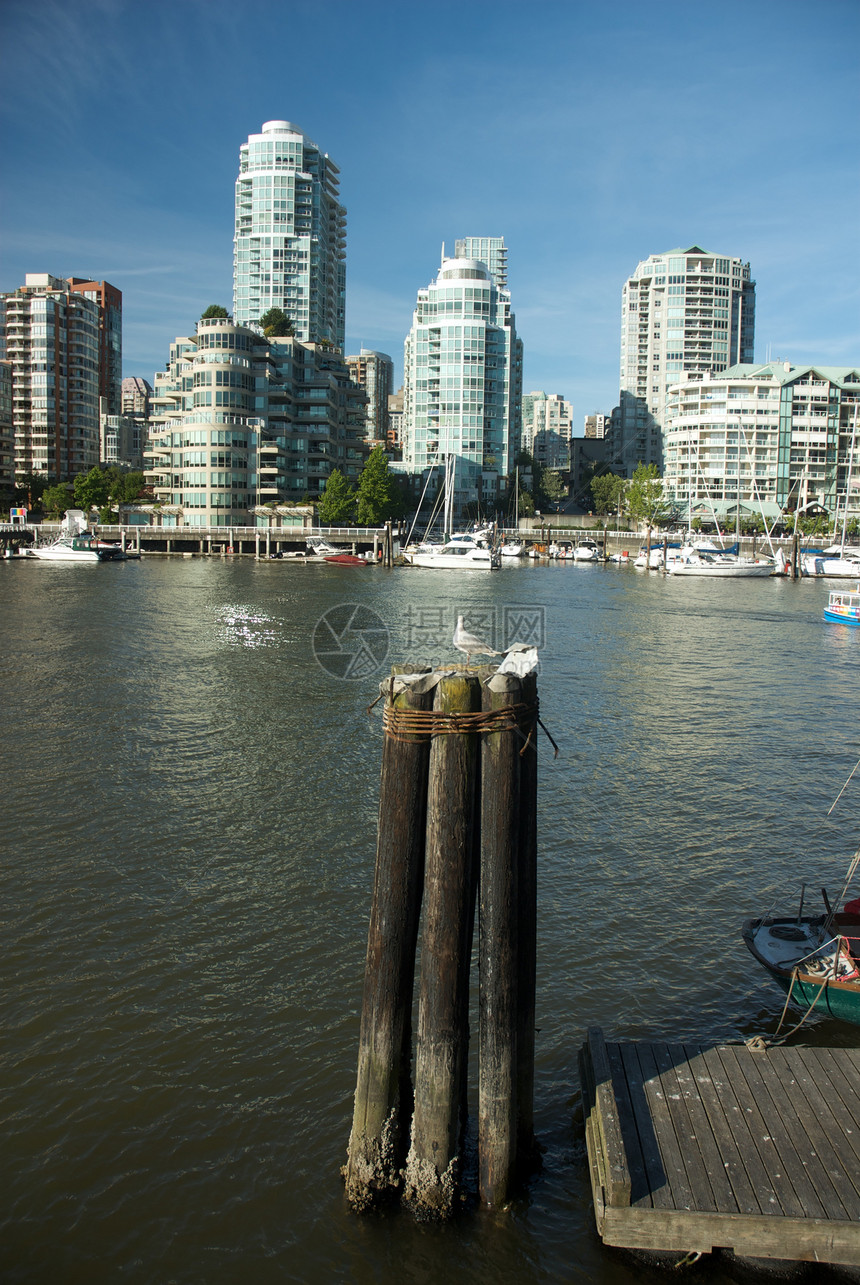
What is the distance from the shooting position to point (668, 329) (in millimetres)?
167875

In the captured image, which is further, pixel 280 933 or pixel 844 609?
pixel 844 609

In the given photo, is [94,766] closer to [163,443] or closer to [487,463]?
[163,443]

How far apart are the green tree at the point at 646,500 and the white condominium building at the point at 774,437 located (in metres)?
8.66

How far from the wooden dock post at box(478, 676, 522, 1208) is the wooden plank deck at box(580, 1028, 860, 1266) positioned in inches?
27.9

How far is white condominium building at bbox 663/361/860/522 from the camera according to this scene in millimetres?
133000

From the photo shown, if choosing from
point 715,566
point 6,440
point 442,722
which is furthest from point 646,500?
point 442,722

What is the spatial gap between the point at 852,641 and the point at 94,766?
36.8 m

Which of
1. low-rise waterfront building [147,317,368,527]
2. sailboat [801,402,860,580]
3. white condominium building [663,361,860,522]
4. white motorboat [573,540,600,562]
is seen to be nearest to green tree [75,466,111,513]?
low-rise waterfront building [147,317,368,527]

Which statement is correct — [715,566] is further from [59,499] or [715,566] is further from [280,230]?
[280,230]

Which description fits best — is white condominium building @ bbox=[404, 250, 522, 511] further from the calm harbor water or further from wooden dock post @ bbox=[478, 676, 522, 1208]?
wooden dock post @ bbox=[478, 676, 522, 1208]

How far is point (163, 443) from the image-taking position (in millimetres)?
110438

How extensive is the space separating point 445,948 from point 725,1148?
2455 millimetres

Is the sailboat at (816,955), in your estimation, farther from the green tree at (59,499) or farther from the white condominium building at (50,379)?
the white condominium building at (50,379)

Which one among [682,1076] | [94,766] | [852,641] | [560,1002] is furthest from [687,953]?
[852,641]
